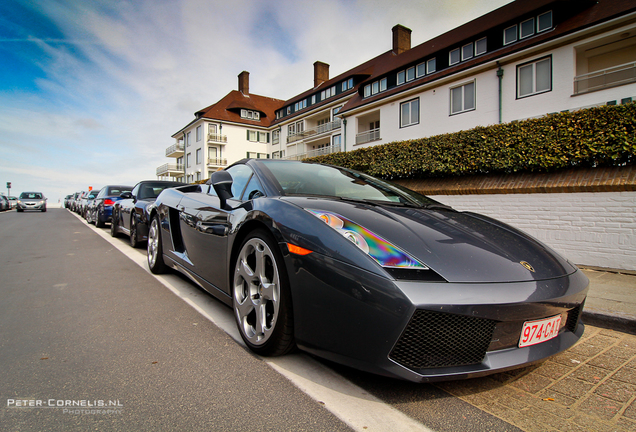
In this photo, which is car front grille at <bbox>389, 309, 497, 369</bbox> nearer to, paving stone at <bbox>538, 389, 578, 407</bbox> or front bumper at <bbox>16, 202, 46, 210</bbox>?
paving stone at <bbox>538, 389, 578, 407</bbox>

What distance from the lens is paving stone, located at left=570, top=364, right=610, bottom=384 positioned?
214 centimetres

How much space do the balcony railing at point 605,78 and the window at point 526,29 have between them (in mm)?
3816

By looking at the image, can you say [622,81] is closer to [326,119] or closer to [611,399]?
[611,399]

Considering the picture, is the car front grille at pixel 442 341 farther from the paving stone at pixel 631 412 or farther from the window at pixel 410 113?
the window at pixel 410 113

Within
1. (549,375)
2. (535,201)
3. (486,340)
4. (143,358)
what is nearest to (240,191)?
(143,358)

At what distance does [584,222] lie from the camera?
602 cm

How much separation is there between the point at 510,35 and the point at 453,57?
10.2 ft

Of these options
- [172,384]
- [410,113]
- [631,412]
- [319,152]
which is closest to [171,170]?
[319,152]

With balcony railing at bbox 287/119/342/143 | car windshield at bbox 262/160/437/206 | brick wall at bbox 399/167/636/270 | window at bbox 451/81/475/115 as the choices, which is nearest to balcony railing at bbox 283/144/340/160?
balcony railing at bbox 287/119/342/143

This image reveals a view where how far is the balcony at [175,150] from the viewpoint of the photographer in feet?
169

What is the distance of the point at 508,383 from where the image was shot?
2059 mm

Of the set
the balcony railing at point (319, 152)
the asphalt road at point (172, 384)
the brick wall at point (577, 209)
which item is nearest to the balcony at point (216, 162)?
the balcony railing at point (319, 152)

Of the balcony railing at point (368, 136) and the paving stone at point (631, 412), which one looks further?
the balcony railing at point (368, 136)

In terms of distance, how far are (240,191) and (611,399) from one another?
8.89ft
